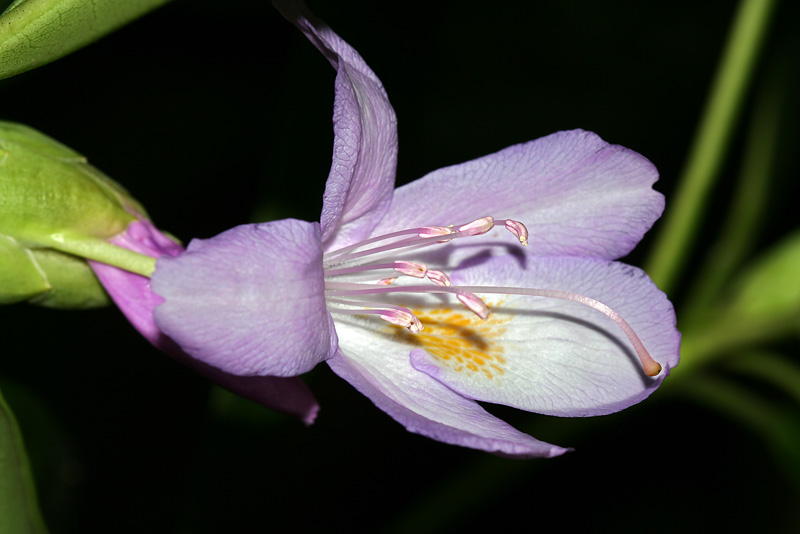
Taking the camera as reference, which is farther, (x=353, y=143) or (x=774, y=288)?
(x=774, y=288)

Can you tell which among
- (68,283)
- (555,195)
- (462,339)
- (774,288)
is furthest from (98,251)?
(774,288)

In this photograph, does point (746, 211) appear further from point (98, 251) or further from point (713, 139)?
point (98, 251)

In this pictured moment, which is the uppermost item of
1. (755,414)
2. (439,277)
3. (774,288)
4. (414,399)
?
(439,277)

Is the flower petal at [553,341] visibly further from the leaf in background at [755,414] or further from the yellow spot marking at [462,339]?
the leaf in background at [755,414]

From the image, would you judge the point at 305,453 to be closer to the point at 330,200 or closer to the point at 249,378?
the point at 249,378

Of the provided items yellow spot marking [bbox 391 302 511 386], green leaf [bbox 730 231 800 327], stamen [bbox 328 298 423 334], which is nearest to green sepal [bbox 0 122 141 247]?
stamen [bbox 328 298 423 334]

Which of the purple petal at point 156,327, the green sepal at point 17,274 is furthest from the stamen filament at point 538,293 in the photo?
the green sepal at point 17,274

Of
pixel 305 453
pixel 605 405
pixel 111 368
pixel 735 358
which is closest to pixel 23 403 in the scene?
pixel 111 368
